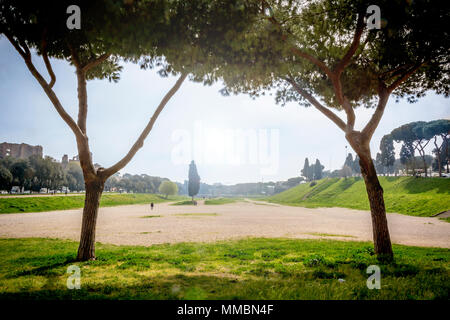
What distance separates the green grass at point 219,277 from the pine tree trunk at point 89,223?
1.35ft

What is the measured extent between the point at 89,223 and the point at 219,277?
4659 mm

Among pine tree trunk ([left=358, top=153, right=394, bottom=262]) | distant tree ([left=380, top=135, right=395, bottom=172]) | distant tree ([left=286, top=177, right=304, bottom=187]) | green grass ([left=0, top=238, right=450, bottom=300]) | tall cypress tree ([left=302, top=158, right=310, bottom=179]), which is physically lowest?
distant tree ([left=286, top=177, right=304, bottom=187])

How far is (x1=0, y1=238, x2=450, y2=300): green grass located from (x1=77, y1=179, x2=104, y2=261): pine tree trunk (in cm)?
41

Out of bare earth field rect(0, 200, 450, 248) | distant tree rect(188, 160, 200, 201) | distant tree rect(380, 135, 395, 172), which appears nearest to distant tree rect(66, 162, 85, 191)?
distant tree rect(188, 160, 200, 201)

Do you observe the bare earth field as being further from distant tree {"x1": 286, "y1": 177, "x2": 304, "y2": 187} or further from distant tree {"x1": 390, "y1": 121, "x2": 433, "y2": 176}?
distant tree {"x1": 286, "y1": 177, "x2": 304, "y2": 187}

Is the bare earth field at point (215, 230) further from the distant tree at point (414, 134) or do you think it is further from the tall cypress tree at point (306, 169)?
the tall cypress tree at point (306, 169)

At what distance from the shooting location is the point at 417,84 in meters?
9.34

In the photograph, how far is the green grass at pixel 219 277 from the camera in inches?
162

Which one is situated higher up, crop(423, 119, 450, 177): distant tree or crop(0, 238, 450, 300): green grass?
crop(423, 119, 450, 177): distant tree

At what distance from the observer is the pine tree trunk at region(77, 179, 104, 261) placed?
7078 millimetres

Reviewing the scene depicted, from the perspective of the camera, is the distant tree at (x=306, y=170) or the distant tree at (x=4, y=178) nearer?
the distant tree at (x=4, y=178)

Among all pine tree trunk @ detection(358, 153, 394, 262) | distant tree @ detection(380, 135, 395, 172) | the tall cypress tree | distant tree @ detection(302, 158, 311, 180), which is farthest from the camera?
the tall cypress tree

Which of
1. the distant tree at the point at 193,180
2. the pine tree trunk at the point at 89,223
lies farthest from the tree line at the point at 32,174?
the pine tree trunk at the point at 89,223
